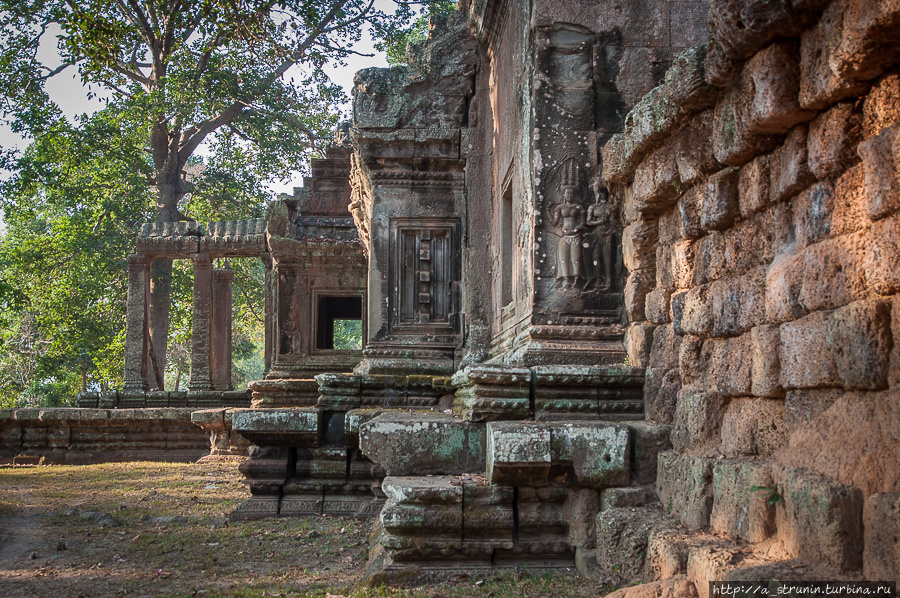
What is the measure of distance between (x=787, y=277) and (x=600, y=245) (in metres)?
2.06

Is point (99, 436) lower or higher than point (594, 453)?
lower

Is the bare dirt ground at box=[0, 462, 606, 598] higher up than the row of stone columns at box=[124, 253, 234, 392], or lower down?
lower down

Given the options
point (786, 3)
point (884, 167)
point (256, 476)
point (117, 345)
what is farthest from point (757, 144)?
point (117, 345)

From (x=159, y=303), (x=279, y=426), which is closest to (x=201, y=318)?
(x=159, y=303)

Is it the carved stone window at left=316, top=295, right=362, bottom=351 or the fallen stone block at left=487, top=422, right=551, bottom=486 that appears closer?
the fallen stone block at left=487, top=422, right=551, bottom=486

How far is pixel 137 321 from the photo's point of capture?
1252 cm

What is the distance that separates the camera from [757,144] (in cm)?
277

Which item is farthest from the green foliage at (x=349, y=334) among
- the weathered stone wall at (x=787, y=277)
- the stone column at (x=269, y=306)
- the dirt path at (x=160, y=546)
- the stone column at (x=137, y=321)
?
the weathered stone wall at (x=787, y=277)

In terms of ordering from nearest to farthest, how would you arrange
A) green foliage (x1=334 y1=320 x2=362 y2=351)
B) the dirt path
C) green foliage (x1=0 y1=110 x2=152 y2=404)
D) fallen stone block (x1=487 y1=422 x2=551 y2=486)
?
fallen stone block (x1=487 y1=422 x2=551 y2=486) < the dirt path < green foliage (x1=0 y1=110 x2=152 y2=404) < green foliage (x1=334 y1=320 x2=362 y2=351)

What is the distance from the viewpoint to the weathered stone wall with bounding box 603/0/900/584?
2045 millimetres

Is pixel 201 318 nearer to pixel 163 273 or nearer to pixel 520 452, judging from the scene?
pixel 163 273

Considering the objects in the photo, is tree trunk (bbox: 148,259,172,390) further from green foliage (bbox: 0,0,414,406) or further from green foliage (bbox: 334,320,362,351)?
green foliage (bbox: 334,320,362,351)

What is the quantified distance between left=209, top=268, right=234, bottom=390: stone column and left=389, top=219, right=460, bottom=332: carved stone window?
726cm

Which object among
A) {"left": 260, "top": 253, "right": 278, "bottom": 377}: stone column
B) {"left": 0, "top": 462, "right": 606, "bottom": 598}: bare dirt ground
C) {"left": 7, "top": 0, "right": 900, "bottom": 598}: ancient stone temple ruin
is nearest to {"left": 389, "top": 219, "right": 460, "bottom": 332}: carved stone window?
{"left": 7, "top": 0, "right": 900, "bottom": 598}: ancient stone temple ruin
